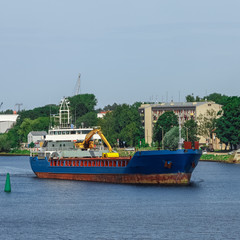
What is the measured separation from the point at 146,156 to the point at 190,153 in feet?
17.0

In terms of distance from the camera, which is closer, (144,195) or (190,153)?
(144,195)

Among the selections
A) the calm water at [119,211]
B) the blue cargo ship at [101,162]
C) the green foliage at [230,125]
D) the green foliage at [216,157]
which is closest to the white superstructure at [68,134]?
the blue cargo ship at [101,162]

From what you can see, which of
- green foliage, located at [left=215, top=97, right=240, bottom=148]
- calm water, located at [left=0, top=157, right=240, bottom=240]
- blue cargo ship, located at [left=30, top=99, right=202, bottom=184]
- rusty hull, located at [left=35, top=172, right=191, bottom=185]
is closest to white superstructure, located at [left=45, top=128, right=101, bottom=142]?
blue cargo ship, located at [left=30, top=99, right=202, bottom=184]

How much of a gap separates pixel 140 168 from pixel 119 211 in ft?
64.3

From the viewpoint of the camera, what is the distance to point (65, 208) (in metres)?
73.6

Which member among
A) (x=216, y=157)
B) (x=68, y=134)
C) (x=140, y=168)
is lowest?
(x=140, y=168)

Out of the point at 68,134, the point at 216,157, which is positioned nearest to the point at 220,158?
the point at 216,157

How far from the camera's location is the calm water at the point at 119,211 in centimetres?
5962

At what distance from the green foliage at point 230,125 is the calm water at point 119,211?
71.9 metres

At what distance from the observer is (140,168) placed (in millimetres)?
89500

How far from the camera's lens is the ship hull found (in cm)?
8688

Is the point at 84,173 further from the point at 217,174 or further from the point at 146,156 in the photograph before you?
the point at 217,174

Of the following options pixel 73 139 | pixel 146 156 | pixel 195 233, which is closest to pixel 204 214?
pixel 195 233

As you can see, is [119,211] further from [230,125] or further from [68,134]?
[230,125]
